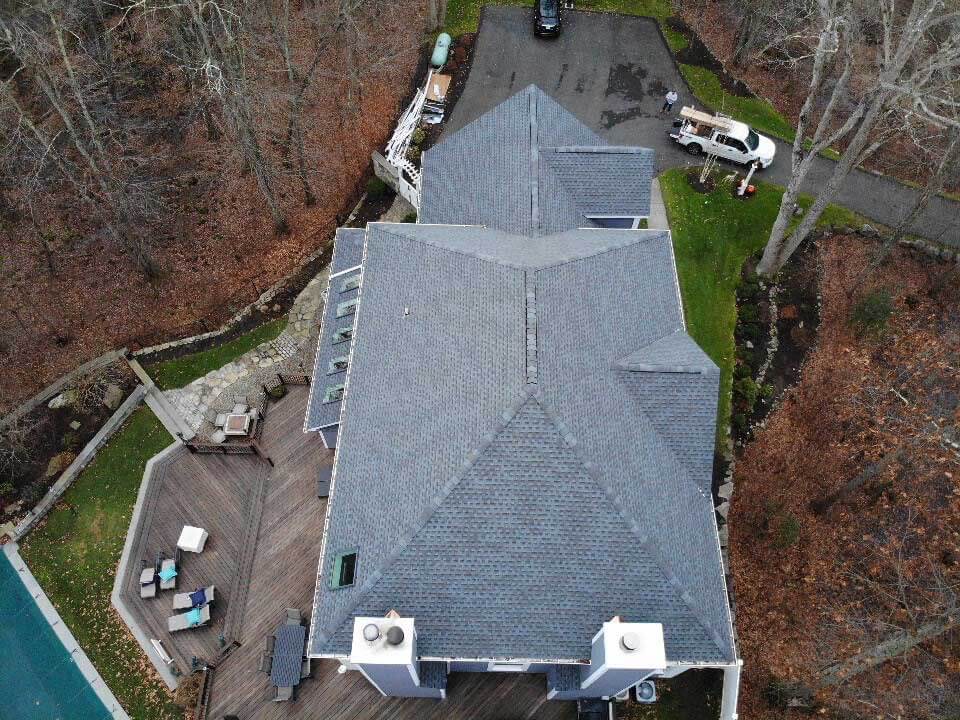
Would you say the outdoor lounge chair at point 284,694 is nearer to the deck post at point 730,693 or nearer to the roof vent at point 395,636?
the roof vent at point 395,636

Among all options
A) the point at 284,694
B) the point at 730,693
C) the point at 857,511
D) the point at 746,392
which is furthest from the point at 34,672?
the point at 857,511

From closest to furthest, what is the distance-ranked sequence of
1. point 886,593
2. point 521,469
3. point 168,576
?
point 521,469 → point 886,593 → point 168,576

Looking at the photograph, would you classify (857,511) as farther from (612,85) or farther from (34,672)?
(34,672)

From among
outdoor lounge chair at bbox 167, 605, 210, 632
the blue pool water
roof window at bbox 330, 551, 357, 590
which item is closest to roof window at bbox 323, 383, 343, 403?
roof window at bbox 330, 551, 357, 590

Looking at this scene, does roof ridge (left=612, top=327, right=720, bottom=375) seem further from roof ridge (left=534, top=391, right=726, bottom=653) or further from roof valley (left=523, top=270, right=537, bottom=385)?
roof ridge (left=534, top=391, right=726, bottom=653)

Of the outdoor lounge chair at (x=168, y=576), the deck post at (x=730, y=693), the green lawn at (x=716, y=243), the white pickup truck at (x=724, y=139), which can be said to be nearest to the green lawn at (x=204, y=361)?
the outdoor lounge chair at (x=168, y=576)

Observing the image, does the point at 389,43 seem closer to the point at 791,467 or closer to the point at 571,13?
the point at 571,13
